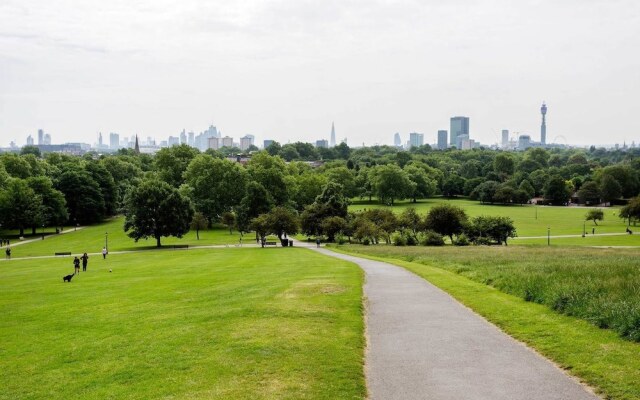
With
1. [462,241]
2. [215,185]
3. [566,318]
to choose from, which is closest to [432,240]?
[462,241]

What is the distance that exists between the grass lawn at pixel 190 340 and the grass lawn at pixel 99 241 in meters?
40.1

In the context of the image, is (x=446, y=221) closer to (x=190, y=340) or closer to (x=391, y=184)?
(x=190, y=340)

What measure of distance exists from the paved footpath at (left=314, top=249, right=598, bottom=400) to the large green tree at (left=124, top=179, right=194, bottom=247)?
2086 inches

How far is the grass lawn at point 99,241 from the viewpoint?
2625 inches

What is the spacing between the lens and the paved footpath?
11164mm

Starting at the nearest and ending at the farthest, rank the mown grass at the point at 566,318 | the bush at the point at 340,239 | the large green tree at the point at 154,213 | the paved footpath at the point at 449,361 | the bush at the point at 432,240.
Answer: the paved footpath at the point at 449,361, the mown grass at the point at 566,318, the bush at the point at 432,240, the bush at the point at 340,239, the large green tree at the point at 154,213

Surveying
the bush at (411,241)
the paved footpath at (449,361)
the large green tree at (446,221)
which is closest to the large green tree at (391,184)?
the large green tree at (446,221)

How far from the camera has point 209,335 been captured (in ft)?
51.9

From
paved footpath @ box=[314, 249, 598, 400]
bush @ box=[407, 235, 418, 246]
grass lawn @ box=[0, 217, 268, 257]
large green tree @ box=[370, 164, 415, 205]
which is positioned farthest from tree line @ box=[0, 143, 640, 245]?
paved footpath @ box=[314, 249, 598, 400]

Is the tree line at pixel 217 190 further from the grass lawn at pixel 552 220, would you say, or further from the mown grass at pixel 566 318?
the mown grass at pixel 566 318

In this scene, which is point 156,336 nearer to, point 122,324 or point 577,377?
point 122,324

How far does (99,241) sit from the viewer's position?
7531 cm

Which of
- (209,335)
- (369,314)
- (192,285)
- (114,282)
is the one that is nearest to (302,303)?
(369,314)

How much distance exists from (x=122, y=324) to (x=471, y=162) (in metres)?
185
